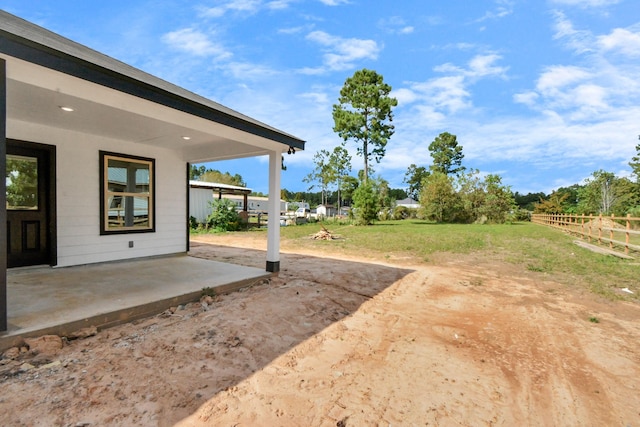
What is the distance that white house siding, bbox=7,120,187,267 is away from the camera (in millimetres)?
4992

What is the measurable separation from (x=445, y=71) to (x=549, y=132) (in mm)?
12087

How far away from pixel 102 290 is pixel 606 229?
2269 centimetres

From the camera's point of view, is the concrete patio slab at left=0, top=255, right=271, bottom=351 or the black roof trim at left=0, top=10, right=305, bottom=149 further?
the concrete patio slab at left=0, top=255, right=271, bottom=351

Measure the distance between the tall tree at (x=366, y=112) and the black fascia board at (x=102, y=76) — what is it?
24.2 metres

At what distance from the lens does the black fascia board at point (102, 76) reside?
7.35 feet

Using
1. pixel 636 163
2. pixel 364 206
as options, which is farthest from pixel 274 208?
pixel 636 163

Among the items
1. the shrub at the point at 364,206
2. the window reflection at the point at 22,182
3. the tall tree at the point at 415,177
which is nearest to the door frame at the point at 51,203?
the window reflection at the point at 22,182

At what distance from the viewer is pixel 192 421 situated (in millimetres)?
1791

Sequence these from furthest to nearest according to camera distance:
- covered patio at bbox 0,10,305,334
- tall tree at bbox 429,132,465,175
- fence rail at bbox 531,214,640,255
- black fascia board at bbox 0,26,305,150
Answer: tall tree at bbox 429,132,465,175, fence rail at bbox 531,214,640,255, covered patio at bbox 0,10,305,334, black fascia board at bbox 0,26,305,150

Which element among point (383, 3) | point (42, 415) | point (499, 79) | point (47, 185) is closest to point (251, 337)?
point (42, 415)

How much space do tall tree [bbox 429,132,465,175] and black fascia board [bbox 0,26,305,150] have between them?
45332 mm

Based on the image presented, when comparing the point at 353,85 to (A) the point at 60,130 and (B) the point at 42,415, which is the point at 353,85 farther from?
(B) the point at 42,415

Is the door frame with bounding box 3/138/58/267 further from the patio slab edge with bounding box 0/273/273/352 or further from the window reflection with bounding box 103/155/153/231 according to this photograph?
the patio slab edge with bounding box 0/273/273/352

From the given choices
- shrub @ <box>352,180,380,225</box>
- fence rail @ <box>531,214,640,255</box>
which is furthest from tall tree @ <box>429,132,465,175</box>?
shrub @ <box>352,180,380,225</box>
